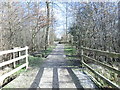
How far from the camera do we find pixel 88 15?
7.04 metres

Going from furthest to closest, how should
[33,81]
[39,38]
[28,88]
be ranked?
[39,38] → [33,81] → [28,88]

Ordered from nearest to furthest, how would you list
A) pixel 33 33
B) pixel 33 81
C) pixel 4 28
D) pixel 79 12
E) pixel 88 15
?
pixel 33 81 → pixel 4 28 → pixel 88 15 → pixel 79 12 → pixel 33 33

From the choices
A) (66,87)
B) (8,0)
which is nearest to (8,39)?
(8,0)

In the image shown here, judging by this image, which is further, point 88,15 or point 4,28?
point 88,15

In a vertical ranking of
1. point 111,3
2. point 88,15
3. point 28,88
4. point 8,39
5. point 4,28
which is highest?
point 111,3

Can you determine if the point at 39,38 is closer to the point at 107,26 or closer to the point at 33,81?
the point at 107,26

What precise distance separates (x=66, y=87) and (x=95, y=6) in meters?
5.08

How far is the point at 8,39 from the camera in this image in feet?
20.3

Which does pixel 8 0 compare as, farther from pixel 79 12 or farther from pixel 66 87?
pixel 66 87

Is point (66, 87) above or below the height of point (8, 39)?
below

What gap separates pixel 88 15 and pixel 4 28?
4.48 m

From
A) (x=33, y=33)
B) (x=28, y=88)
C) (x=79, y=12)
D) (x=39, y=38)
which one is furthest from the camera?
(x=39, y=38)

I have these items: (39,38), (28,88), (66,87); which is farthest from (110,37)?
(39,38)

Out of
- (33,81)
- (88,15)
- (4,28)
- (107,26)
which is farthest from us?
(88,15)
